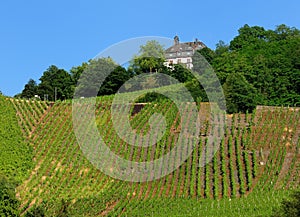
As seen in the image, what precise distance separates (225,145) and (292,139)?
11.7 ft

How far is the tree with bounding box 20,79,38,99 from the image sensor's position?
54344mm

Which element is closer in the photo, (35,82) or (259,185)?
(259,185)

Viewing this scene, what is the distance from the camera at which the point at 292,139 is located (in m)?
26.3

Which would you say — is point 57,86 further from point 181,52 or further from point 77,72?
point 181,52

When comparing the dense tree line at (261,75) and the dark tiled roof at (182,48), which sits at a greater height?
the dark tiled roof at (182,48)

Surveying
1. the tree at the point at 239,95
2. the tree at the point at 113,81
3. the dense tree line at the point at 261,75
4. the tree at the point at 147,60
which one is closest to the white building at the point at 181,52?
the tree at the point at 147,60

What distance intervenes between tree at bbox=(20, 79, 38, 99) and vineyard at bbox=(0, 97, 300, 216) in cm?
2318

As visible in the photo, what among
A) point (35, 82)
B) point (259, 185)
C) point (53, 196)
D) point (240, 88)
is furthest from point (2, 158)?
point (35, 82)

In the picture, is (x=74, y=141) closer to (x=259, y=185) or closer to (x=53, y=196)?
(x=53, y=196)

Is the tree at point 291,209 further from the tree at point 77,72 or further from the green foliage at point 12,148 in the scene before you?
the tree at point 77,72

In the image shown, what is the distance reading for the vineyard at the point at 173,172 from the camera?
20.8 metres

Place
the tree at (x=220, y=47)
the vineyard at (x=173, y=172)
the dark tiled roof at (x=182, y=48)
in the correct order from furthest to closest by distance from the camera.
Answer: the dark tiled roof at (x=182, y=48), the tree at (x=220, y=47), the vineyard at (x=173, y=172)

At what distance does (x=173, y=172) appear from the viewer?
2469 cm

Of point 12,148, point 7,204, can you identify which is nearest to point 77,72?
point 12,148
